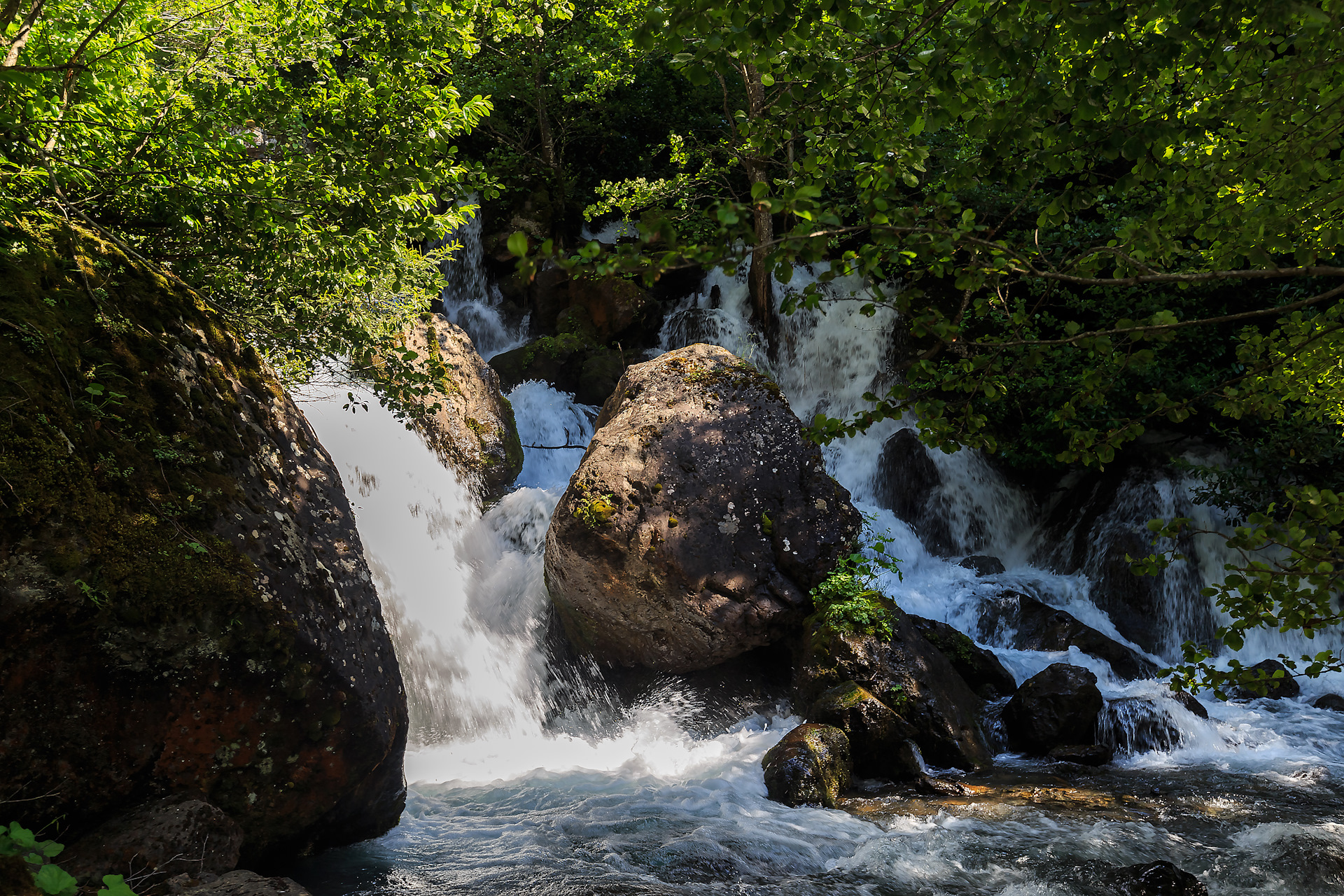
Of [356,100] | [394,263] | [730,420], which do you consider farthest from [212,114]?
[730,420]

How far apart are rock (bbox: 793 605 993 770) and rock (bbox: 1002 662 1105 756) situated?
41 cm

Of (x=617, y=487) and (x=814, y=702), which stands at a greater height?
(x=617, y=487)

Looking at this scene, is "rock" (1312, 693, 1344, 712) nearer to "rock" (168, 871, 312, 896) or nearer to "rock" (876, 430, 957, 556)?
"rock" (876, 430, 957, 556)

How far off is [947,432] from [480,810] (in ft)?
16.5

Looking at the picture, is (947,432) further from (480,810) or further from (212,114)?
(480,810)

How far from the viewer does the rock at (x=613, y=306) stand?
1598 centimetres

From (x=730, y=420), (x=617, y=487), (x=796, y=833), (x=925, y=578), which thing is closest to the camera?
(x=796, y=833)

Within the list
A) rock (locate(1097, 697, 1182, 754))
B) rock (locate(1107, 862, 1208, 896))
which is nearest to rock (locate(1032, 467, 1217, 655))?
rock (locate(1097, 697, 1182, 754))

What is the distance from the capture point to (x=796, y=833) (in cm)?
547

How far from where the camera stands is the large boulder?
332 cm

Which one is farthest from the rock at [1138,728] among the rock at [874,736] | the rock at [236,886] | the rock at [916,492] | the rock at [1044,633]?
the rock at [236,886]

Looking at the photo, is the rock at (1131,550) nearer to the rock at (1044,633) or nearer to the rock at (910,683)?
the rock at (1044,633)

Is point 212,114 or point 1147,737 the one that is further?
point 1147,737

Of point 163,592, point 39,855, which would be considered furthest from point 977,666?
point 39,855
